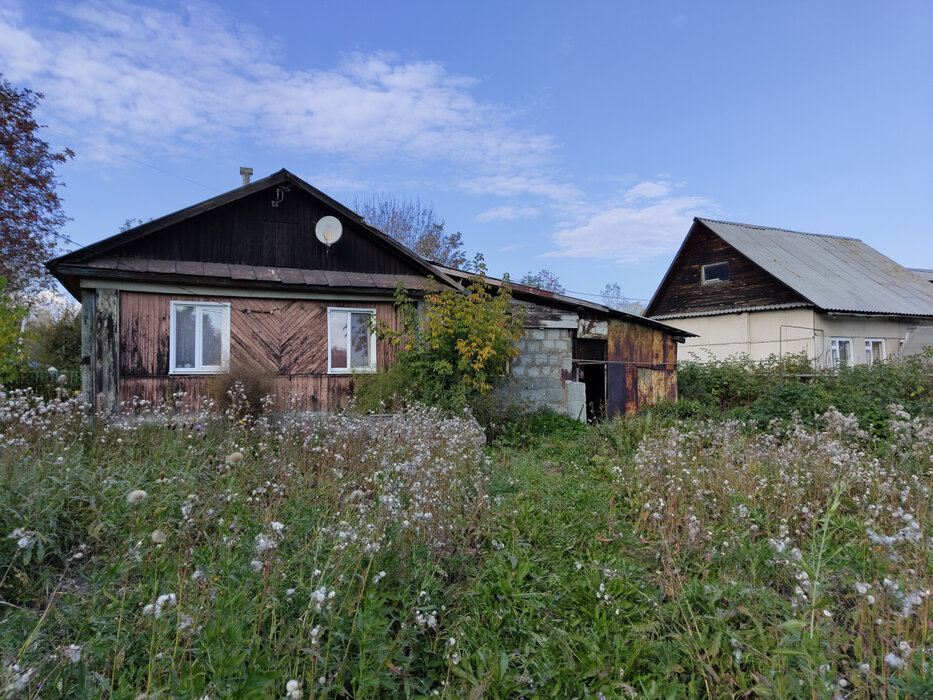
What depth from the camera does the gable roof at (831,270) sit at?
62.8 ft

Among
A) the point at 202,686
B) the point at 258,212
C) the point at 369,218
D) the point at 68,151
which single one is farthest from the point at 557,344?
the point at 369,218

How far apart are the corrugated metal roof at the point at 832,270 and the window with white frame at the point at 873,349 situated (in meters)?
1.22

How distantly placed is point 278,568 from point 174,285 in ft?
28.7

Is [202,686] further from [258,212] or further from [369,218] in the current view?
[369,218]

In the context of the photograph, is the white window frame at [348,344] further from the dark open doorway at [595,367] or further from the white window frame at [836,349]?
the white window frame at [836,349]

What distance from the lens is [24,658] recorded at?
2037mm

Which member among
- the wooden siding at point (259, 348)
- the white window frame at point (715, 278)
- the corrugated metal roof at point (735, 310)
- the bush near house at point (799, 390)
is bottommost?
the bush near house at point (799, 390)

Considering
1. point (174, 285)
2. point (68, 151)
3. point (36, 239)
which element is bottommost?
point (174, 285)

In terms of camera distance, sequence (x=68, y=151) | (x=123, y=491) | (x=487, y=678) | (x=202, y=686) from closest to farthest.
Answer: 1. (x=202, y=686)
2. (x=487, y=678)
3. (x=123, y=491)
4. (x=68, y=151)

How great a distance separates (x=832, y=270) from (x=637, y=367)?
14396 millimetres

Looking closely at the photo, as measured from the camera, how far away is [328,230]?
11188 millimetres

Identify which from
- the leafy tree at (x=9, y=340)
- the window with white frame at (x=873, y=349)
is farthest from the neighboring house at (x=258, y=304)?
the window with white frame at (x=873, y=349)

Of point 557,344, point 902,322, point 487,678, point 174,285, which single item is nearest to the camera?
point 487,678

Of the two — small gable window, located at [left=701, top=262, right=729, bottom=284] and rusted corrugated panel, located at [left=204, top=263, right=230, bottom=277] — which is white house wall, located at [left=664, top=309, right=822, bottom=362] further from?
rusted corrugated panel, located at [left=204, top=263, right=230, bottom=277]
